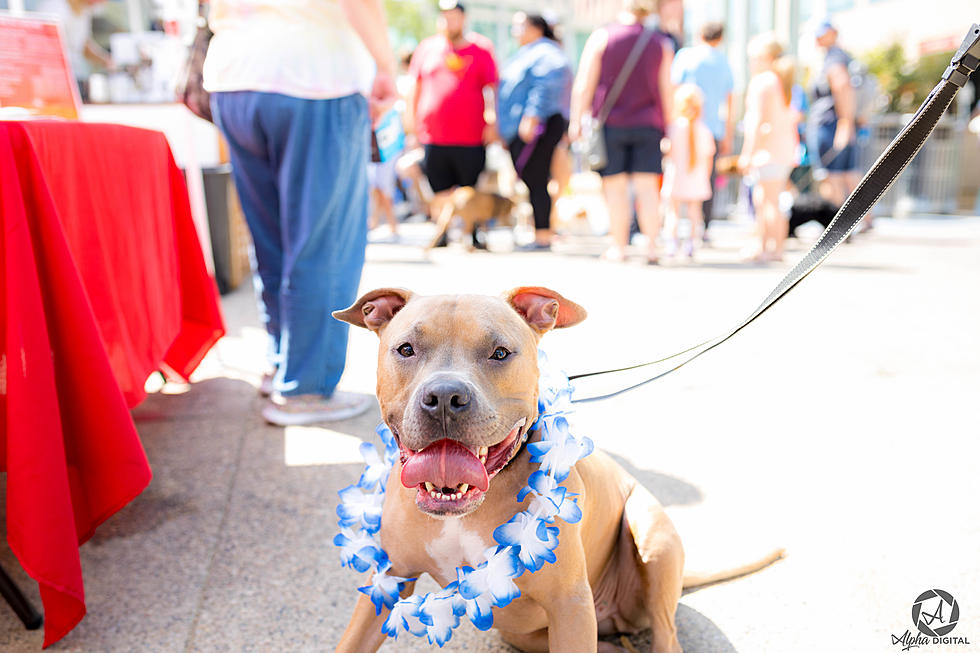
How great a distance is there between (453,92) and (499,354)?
22.8ft

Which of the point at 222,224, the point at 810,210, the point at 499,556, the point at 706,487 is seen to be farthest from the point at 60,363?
the point at 810,210

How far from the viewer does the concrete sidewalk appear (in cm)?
197

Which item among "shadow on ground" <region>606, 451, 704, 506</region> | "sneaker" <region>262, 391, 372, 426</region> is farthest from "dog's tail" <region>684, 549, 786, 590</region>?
"sneaker" <region>262, 391, 372, 426</region>

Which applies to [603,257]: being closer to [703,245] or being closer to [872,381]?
[703,245]

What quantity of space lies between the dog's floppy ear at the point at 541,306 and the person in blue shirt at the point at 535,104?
6593 millimetres

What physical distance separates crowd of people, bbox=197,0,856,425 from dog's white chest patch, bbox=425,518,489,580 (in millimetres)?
1935

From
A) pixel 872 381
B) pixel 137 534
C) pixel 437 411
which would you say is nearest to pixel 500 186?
pixel 872 381

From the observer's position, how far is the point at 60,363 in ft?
6.61

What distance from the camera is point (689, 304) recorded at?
232 inches

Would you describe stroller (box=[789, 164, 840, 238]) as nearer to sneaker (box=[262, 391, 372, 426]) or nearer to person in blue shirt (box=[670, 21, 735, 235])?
person in blue shirt (box=[670, 21, 735, 235])

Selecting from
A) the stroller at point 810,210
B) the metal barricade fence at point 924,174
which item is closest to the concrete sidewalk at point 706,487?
the stroller at point 810,210

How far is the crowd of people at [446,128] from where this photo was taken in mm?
3154

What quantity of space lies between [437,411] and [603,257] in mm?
6903

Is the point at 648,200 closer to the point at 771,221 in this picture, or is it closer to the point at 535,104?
the point at 771,221
